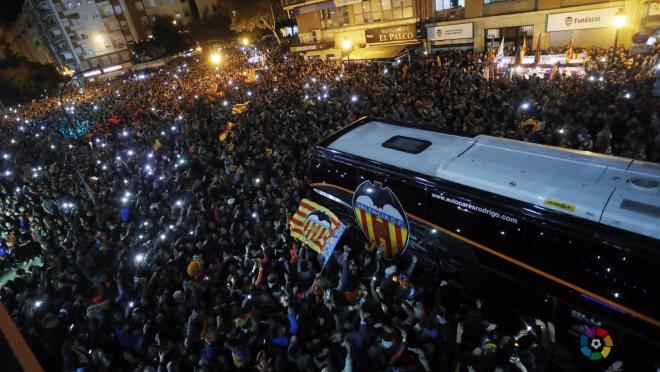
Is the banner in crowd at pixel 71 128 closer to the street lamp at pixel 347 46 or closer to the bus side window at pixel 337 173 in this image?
the street lamp at pixel 347 46

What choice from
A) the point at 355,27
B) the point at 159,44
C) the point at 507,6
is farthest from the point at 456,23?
the point at 159,44

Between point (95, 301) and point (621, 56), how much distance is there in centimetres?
2133

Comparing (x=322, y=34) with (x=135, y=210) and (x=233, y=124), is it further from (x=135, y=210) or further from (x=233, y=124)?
(x=135, y=210)

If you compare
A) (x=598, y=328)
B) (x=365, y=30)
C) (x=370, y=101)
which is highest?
(x=365, y=30)

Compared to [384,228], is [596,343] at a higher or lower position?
lower

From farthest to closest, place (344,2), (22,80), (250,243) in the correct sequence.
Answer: (22,80), (344,2), (250,243)

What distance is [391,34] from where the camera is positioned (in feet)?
85.0

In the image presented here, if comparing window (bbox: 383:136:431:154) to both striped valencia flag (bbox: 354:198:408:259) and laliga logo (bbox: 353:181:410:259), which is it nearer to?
laliga logo (bbox: 353:181:410:259)

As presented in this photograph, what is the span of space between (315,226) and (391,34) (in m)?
22.0

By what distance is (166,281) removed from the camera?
24.9 feet

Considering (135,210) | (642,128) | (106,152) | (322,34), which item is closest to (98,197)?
(135,210)

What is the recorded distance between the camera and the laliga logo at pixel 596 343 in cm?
496

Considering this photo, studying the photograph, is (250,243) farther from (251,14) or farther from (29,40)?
(29,40)

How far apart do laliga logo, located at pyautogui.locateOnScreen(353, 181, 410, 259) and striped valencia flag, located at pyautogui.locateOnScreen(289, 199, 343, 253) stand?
0.62m
